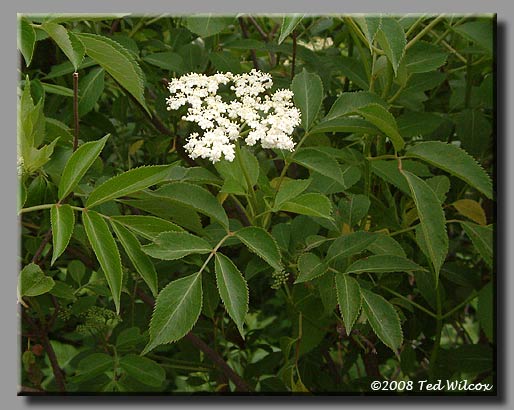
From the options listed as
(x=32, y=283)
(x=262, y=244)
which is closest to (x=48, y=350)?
(x=32, y=283)

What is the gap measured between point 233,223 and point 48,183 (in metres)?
0.24

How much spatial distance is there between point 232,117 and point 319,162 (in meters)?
0.12

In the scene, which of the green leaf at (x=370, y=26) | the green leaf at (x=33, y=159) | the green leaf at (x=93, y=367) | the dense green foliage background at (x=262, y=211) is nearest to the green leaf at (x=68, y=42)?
the dense green foliage background at (x=262, y=211)

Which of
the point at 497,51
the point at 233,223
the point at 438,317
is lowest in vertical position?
the point at 438,317

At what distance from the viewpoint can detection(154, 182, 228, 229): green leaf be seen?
35.1 inches

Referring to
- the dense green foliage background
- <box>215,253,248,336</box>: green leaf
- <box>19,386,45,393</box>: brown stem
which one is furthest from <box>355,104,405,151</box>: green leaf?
<box>19,386,45,393</box>: brown stem

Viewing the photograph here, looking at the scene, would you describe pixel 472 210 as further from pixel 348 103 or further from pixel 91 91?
pixel 91 91

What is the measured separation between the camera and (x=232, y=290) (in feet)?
2.74

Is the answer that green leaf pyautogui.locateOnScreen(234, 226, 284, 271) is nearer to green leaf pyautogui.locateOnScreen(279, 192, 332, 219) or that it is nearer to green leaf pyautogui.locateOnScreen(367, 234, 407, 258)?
green leaf pyautogui.locateOnScreen(279, 192, 332, 219)

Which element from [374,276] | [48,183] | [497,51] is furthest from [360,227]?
[48,183]

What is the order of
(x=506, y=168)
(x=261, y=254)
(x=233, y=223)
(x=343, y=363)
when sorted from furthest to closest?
(x=343, y=363), (x=506, y=168), (x=233, y=223), (x=261, y=254)

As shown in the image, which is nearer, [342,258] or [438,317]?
[342,258]

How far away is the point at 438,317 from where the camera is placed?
1083mm

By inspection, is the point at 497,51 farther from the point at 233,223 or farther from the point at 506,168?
the point at 233,223
